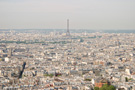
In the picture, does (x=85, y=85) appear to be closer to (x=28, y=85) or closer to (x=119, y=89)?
(x=119, y=89)

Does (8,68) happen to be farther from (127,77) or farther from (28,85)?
(127,77)

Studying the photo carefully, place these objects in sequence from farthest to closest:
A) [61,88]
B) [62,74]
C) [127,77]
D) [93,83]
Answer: [62,74] < [127,77] < [93,83] < [61,88]

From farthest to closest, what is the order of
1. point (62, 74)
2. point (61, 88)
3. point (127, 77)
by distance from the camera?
point (62, 74) < point (127, 77) < point (61, 88)

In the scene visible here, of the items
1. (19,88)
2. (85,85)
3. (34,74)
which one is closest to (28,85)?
(19,88)

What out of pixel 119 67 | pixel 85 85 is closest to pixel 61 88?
pixel 85 85

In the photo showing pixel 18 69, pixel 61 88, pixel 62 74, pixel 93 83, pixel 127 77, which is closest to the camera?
pixel 61 88

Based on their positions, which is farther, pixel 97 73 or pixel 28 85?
pixel 97 73

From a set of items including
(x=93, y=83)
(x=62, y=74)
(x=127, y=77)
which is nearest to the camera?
(x=93, y=83)

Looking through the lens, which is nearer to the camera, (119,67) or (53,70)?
(53,70)
